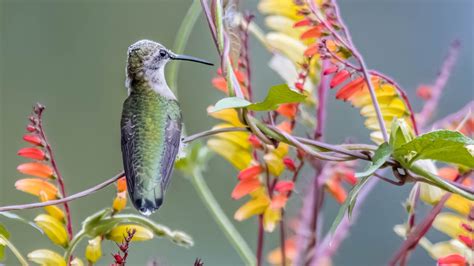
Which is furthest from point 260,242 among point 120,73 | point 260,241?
point 120,73

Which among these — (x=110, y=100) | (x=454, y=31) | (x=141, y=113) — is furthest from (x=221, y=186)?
(x=141, y=113)

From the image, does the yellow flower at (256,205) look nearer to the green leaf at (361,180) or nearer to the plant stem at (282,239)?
the plant stem at (282,239)

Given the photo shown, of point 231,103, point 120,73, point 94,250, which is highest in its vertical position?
point 231,103

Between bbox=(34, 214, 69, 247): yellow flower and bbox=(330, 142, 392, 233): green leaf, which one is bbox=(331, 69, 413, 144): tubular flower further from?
bbox=(34, 214, 69, 247): yellow flower

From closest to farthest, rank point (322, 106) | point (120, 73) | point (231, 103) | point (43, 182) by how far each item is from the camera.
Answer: point (231, 103) < point (43, 182) < point (322, 106) < point (120, 73)

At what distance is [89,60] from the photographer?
3002 mm

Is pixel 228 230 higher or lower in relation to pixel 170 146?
lower

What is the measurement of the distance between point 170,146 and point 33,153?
14 centimetres

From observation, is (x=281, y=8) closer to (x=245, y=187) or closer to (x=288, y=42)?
(x=288, y=42)

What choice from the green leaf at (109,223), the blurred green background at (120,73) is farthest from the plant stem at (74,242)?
the blurred green background at (120,73)

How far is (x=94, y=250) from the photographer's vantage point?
23.5 inches

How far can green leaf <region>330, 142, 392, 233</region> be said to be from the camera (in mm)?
516

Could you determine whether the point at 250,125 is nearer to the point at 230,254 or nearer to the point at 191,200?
the point at 230,254

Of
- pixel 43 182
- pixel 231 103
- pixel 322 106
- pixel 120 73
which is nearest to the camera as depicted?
pixel 231 103
